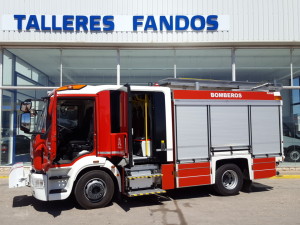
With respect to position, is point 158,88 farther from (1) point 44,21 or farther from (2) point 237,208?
(1) point 44,21

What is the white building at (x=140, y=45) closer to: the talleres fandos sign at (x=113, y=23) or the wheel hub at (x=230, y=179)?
the talleres fandos sign at (x=113, y=23)

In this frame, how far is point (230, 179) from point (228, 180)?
2.3 inches

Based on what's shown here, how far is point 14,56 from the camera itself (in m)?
12.3

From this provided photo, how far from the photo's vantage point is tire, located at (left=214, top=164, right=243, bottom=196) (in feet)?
24.4

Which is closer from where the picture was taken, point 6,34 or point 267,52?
point 6,34

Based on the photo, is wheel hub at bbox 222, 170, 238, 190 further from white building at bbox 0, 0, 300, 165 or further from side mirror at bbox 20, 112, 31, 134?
white building at bbox 0, 0, 300, 165

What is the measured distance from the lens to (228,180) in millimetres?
7699

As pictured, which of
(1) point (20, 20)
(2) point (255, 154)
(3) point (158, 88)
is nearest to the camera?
(3) point (158, 88)

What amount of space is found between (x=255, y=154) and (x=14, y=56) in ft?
33.4

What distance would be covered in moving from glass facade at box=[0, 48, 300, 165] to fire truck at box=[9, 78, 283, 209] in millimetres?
4775

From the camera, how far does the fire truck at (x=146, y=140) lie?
619 cm

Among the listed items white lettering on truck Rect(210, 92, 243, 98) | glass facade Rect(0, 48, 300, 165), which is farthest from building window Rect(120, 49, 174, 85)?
white lettering on truck Rect(210, 92, 243, 98)

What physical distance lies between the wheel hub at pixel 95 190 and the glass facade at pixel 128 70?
634cm

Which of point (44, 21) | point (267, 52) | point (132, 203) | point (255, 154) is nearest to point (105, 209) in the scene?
point (132, 203)
